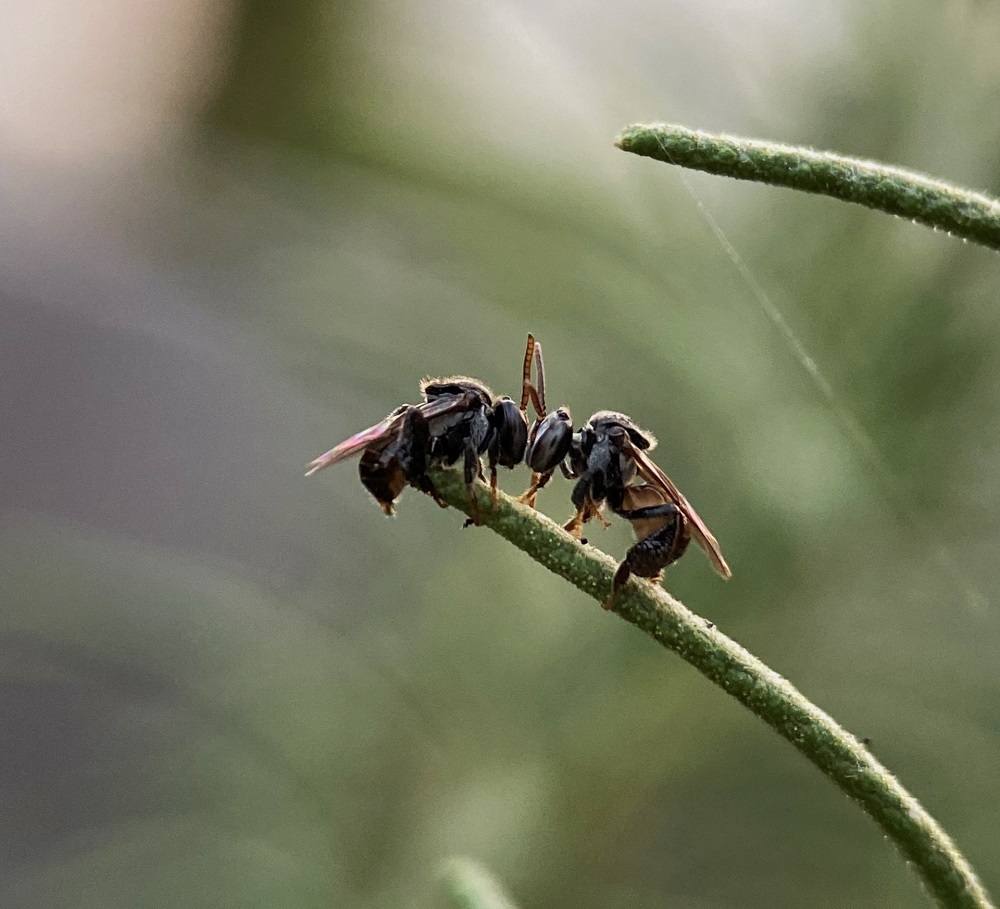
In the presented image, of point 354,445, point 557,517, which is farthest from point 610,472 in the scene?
point 557,517

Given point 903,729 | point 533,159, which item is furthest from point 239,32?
point 903,729

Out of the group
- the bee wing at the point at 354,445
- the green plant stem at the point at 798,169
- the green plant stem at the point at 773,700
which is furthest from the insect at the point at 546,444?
the green plant stem at the point at 798,169

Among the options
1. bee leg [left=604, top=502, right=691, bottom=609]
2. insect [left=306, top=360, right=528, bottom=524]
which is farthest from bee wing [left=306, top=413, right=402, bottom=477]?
bee leg [left=604, top=502, right=691, bottom=609]

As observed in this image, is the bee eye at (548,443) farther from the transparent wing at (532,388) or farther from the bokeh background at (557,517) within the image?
the bokeh background at (557,517)

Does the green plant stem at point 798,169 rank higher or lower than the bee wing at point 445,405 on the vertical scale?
lower

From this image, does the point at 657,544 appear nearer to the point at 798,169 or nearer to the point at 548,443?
the point at 548,443

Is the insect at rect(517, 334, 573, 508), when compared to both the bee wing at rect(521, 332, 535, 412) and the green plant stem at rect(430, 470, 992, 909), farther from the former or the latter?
the green plant stem at rect(430, 470, 992, 909)

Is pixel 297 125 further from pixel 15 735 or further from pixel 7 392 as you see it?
pixel 15 735
